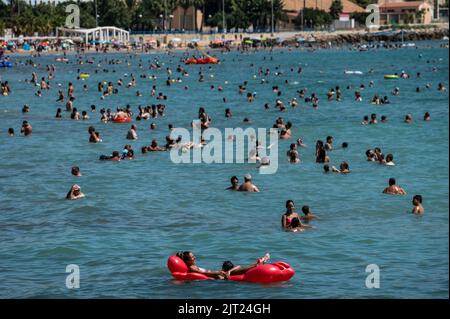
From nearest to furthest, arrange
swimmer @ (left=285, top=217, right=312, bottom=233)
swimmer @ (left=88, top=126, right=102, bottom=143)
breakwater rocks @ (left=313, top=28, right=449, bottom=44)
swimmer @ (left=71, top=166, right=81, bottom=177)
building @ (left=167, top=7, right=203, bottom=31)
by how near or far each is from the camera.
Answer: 1. swimmer @ (left=285, top=217, right=312, bottom=233)
2. swimmer @ (left=71, top=166, right=81, bottom=177)
3. swimmer @ (left=88, top=126, right=102, bottom=143)
4. breakwater rocks @ (left=313, top=28, right=449, bottom=44)
5. building @ (left=167, top=7, right=203, bottom=31)

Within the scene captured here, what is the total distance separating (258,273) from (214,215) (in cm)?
727

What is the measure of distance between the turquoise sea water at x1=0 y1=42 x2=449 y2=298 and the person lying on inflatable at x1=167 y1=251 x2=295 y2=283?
8.9 inches

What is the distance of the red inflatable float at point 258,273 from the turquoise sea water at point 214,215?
215 mm

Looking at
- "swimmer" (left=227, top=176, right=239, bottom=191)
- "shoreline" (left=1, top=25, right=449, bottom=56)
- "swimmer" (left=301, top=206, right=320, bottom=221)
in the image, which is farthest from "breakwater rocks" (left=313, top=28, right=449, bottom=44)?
"swimmer" (left=301, top=206, right=320, bottom=221)

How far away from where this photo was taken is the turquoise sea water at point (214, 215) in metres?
19.1

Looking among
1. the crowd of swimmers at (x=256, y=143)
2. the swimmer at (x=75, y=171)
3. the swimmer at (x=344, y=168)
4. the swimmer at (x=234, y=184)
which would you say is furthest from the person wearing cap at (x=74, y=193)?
the swimmer at (x=344, y=168)

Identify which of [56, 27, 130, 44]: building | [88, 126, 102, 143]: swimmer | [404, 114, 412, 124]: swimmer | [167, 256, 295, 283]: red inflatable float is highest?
[56, 27, 130, 44]: building

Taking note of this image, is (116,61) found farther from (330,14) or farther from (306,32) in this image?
(330,14)

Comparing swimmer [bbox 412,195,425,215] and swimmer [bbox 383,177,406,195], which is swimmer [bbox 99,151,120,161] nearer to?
swimmer [bbox 383,177,406,195]

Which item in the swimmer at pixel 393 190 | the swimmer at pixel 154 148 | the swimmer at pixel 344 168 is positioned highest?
the swimmer at pixel 154 148

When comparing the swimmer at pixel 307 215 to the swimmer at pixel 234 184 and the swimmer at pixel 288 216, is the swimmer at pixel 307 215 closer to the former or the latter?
the swimmer at pixel 288 216

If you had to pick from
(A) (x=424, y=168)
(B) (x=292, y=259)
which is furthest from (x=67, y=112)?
(B) (x=292, y=259)

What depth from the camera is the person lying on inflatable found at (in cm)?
1859
